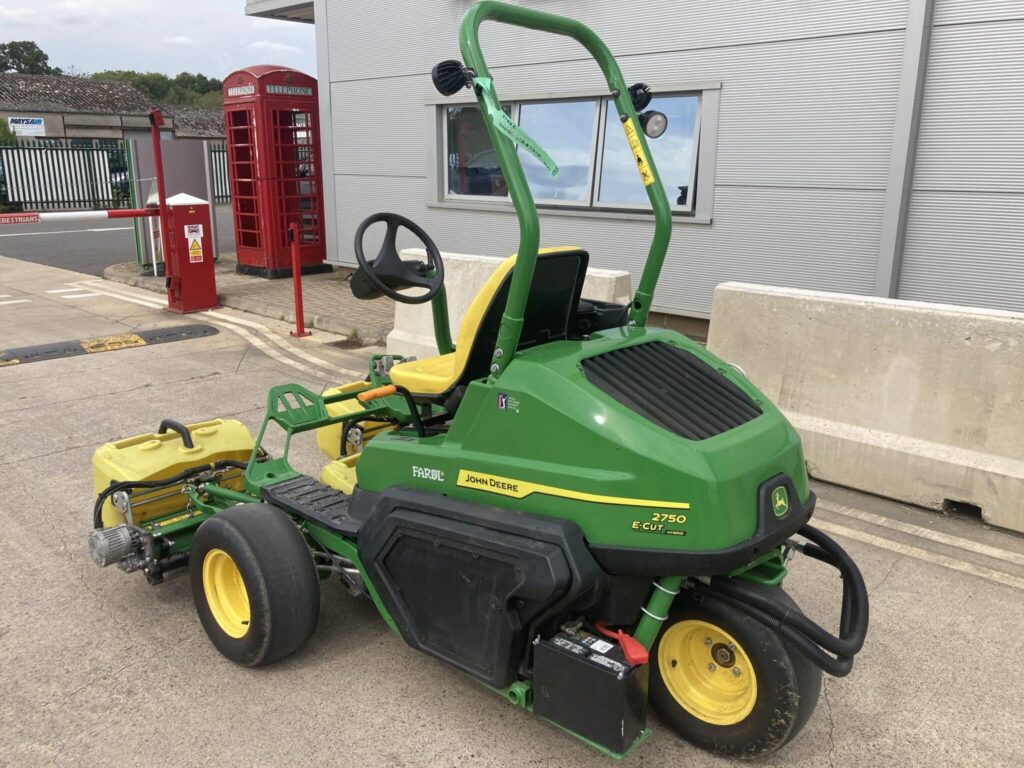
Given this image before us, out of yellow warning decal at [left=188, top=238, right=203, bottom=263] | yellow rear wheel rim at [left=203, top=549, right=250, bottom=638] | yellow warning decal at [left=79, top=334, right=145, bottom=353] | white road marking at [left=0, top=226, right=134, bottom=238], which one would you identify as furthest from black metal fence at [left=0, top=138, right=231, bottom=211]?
yellow rear wheel rim at [left=203, top=549, right=250, bottom=638]

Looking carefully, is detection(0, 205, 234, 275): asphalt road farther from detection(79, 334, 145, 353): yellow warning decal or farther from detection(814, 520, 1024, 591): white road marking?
detection(814, 520, 1024, 591): white road marking

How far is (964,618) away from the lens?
3.60m

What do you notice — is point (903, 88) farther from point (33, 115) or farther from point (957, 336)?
point (33, 115)

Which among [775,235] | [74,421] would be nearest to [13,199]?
[74,421]

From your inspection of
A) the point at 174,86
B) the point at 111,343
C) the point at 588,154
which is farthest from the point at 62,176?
the point at 174,86

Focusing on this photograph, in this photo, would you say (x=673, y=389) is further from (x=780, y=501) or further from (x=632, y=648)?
(x=632, y=648)

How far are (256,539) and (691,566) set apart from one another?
1583 millimetres

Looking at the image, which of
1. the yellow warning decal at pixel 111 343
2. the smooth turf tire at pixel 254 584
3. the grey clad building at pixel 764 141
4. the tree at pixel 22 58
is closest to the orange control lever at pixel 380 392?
the smooth turf tire at pixel 254 584

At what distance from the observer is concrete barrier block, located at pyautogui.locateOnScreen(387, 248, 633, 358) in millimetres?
5859

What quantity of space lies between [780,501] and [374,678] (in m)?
1.61

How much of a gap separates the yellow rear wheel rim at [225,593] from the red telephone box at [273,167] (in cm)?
952

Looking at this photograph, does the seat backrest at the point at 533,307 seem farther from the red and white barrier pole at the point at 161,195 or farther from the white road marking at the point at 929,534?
the red and white barrier pole at the point at 161,195

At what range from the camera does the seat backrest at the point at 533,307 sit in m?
2.92

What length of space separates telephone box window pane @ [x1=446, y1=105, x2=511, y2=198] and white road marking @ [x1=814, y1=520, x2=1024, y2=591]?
6.28 meters
